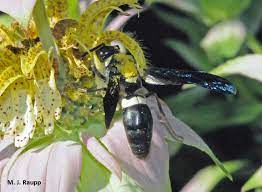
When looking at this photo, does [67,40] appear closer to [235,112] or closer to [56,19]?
[56,19]

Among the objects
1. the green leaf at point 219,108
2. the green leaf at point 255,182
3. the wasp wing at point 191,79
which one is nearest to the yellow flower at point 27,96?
the wasp wing at point 191,79

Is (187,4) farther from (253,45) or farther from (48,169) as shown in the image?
(48,169)

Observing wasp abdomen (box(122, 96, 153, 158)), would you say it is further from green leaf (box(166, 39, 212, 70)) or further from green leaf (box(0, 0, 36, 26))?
green leaf (box(166, 39, 212, 70))

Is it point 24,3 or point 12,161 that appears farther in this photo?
point 12,161

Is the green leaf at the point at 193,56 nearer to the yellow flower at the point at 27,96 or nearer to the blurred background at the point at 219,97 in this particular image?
the blurred background at the point at 219,97

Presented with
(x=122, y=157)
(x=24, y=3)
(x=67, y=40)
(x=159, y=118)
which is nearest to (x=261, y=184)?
(x=159, y=118)

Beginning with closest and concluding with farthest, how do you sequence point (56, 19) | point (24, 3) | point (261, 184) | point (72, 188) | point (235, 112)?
point (24, 3)
point (72, 188)
point (56, 19)
point (261, 184)
point (235, 112)
